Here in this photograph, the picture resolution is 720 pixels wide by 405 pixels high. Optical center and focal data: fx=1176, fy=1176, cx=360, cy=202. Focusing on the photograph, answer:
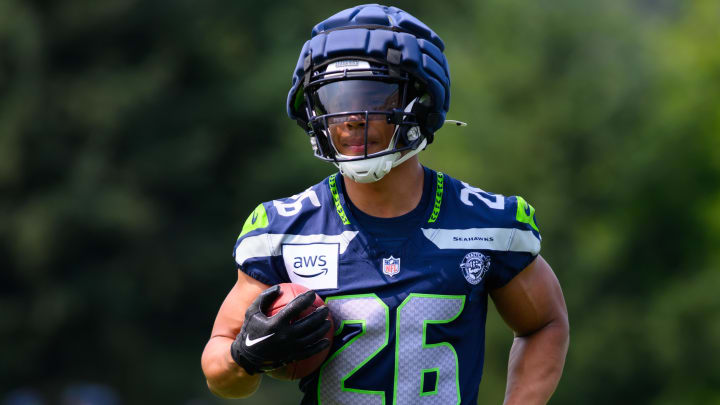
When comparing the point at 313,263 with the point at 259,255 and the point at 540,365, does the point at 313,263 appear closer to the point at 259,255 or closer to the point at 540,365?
the point at 259,255

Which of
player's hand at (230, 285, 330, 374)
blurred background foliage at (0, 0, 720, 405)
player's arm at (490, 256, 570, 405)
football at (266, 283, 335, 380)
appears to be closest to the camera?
player's hand at (230, 285, 330, 374)

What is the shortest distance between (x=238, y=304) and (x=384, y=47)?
3.31ft

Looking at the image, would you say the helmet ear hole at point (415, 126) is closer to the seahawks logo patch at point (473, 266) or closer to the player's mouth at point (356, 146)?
the player's mouth at point (356, 146)

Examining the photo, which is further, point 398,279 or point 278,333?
point 398,279

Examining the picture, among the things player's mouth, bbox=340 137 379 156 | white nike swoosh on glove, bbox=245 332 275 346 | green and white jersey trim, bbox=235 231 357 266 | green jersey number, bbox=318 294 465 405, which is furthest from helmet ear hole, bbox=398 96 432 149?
white nike swoosh on glove, bbox=245 332 275 346

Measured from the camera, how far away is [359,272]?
13.0 feet

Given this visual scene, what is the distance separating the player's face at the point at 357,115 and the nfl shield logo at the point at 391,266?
373 millimetres

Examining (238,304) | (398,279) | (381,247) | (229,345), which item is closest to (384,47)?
(381,247)

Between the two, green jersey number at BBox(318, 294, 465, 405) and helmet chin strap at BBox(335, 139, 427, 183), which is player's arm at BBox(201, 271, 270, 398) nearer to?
green jersey number at BBox(318, 294, 465, 405)

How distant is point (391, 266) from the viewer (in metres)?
3.97

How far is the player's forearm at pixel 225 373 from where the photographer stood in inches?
156

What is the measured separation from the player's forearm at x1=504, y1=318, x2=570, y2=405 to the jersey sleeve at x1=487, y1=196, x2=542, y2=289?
0.93 feet

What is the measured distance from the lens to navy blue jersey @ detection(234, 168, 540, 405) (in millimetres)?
3904

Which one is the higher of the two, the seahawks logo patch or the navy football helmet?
the navy football helmet
